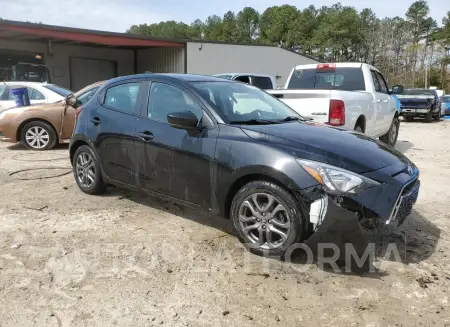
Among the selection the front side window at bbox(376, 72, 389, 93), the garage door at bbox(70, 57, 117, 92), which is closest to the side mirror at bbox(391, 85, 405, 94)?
the front side window at bbox(376, 72, 389, 93)

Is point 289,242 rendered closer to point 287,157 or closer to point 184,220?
point 287,157

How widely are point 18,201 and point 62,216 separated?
0.93 meters

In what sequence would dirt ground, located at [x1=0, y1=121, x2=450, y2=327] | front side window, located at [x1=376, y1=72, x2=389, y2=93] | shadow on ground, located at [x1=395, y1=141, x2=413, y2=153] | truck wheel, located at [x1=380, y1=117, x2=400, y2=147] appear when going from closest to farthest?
dirt ground, located at [x1=0, y1=121, x2=450, y2=327] < front side window, located at [x1=376, y1=72, x2=389, y2=93] < truck wheel, located at [x1=380, y1=117, x2=400, y2=147] < shadow on ground, located at [x1=395, y1=141, x2=413, y2=153]

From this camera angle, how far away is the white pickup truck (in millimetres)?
6383

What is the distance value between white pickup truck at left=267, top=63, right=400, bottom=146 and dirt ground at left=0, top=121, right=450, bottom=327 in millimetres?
2140

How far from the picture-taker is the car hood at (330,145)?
10.9ft

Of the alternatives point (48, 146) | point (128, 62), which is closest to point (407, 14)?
point (128, 62)

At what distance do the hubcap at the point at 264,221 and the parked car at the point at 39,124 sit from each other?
6.33m

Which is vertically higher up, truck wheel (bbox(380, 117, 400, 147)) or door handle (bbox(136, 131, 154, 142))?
door handle (bbox(136, 131, 154, 142))

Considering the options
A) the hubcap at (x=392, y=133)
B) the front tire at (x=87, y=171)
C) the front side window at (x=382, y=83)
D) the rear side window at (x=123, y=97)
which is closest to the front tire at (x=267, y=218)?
the rear side window at (x=123, y=97)

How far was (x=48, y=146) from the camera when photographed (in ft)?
29.7

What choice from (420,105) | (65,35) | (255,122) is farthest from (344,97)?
(65,35)

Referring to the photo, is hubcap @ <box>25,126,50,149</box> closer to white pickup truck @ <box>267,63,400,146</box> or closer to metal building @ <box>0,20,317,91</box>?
white pickup truck @ <box>267,63,400,146</box>

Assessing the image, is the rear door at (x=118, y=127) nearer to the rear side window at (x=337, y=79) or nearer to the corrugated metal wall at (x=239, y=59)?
the rear side window at (x=337, y=79)
